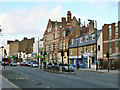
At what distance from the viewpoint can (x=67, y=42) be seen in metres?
84.2

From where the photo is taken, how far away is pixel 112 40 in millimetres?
57031

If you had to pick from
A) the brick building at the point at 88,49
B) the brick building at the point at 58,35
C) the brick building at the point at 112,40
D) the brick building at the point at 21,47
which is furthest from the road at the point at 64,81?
the brick building at the point at 21,47

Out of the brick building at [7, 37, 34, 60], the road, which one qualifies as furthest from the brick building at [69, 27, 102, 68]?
the brick building at [7, 37, 34, 60]

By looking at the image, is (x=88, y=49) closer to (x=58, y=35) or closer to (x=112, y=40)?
(x=112, y=40)

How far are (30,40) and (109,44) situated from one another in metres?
94.2

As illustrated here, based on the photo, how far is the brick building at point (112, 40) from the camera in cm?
5394

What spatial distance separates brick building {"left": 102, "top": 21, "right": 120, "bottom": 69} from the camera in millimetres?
53944

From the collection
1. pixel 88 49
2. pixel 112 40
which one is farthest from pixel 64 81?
pixel 88 49

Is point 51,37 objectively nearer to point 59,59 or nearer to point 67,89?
point 59,59

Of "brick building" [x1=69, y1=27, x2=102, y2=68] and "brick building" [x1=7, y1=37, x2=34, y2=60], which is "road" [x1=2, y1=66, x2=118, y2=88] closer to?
"brick building" [x1=69, y1=27, x2=102, y2=68]

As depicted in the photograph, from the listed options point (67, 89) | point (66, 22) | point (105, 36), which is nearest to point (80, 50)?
point (105, 36)

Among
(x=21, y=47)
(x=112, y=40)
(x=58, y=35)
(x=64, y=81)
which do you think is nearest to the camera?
(x=64, y=81)

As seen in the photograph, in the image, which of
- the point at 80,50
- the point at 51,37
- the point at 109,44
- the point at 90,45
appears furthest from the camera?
the point at 51,37

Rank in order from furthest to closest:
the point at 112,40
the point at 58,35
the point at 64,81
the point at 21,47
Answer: the point at 21,47 < the point at 58,35 < the point at 112,40 < the point at 64,81
